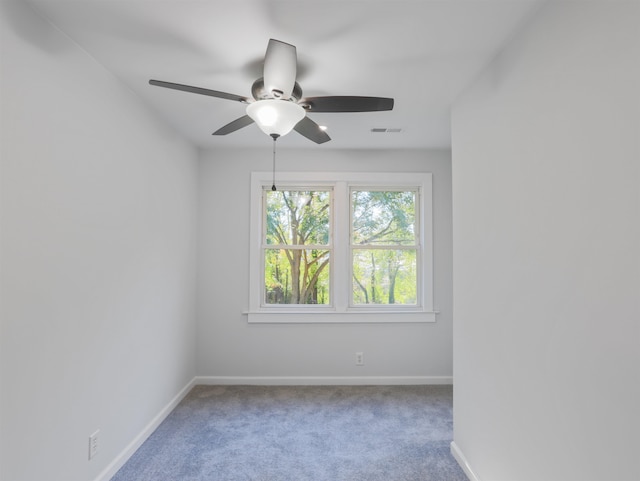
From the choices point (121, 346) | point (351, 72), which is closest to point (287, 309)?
point (121, 346)

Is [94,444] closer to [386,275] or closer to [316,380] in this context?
[316,380]

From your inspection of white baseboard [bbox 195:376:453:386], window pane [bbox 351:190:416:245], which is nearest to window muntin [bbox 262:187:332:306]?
window pane [bbox 351:190:416:245]

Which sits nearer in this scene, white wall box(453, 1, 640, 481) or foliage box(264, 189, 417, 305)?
white wall box(453, 1, 640, 481)

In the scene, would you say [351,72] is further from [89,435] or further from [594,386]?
[89,435]

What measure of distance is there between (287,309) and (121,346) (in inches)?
72.1

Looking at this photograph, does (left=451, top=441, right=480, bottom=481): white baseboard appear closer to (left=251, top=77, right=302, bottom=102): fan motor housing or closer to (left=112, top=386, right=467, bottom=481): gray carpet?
(left=112, top=386, right=467, bottom=481): gray carpet

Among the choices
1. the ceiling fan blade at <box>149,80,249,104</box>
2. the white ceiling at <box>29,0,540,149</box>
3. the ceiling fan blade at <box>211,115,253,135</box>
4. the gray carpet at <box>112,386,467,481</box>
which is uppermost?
the white ceiling at <box>29,0,540,149</box>

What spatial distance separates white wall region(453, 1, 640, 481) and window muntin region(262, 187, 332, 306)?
1964 millimetres

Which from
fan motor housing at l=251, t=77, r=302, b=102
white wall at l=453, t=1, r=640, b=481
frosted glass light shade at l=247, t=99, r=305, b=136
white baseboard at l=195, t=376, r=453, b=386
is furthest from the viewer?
white baseboard at l=195, t=376, r=453, b=386

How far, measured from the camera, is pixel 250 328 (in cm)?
389

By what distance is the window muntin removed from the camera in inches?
159

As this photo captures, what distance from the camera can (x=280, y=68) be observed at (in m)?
1.74

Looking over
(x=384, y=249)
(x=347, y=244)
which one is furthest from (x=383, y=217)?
(x=347, y=244)

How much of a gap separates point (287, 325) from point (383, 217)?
5.11ft
